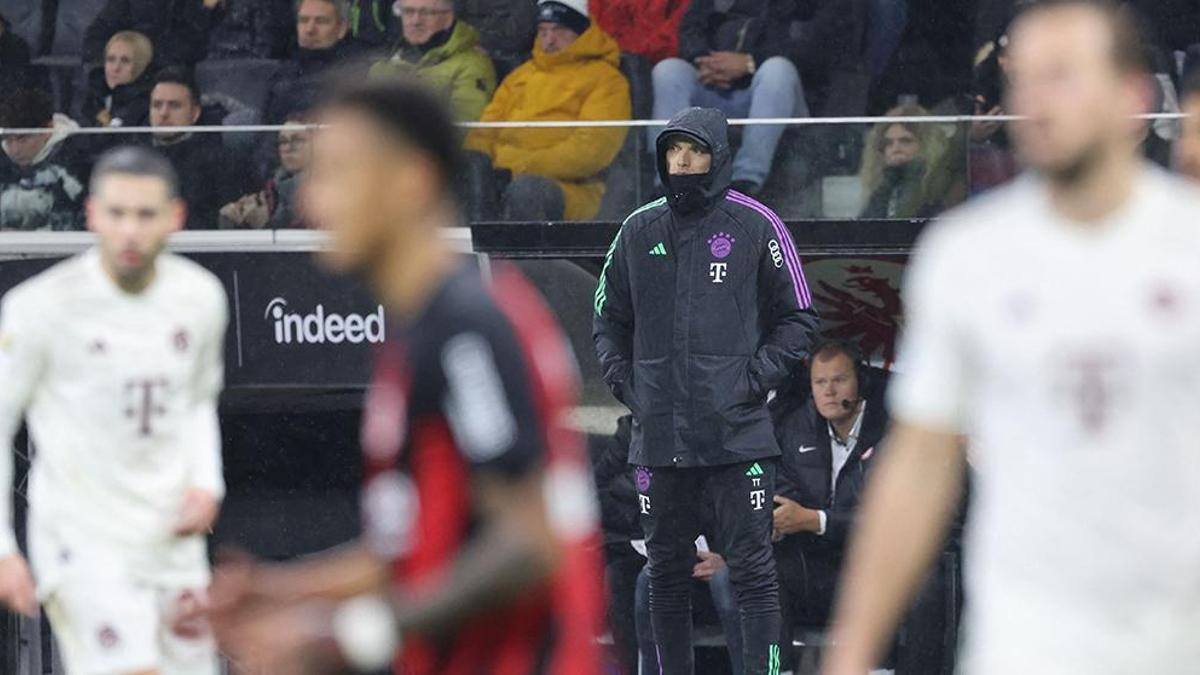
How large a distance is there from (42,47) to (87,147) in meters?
1.43

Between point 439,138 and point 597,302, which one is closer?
point 439,138

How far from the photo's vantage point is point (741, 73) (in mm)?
12539

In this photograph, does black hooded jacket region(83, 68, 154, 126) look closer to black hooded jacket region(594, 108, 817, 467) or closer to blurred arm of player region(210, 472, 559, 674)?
black hooded jacket region(594, 108, 817, 467)

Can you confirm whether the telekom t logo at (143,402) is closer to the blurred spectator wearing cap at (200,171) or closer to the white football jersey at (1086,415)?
the white football jersey at (1086,415)

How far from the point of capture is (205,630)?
15.2 feet

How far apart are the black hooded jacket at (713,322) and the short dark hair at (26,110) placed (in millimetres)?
4125

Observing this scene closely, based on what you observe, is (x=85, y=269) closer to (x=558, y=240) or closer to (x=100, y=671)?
(x=100, y=671)

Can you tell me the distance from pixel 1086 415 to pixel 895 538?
1.37ft

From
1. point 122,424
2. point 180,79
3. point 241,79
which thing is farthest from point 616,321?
point 180,79

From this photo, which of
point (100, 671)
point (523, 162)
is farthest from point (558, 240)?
point (100, 671)

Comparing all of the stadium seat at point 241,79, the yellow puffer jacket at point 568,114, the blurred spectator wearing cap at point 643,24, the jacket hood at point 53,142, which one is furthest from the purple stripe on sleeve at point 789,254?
the jacket hood at point 53,142

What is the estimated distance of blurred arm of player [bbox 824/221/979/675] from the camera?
4.55 meters

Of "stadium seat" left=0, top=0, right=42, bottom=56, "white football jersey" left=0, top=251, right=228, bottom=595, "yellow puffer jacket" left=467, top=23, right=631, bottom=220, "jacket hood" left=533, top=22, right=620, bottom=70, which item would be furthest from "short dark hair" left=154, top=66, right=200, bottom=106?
"white football jersey" left=0, top=251, right=228, bottom=595

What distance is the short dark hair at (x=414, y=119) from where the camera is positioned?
4.17 metres
